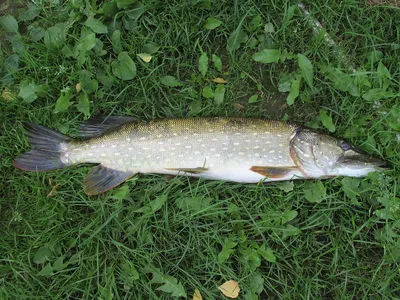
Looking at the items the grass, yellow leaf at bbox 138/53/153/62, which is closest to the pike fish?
the grass

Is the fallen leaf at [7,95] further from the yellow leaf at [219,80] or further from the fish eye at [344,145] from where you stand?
the fish eye at [344,145]

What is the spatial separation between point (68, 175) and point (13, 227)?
1.82 ft

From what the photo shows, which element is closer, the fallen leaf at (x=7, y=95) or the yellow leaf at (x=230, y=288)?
the yellow leaf at (x=230, y=288)

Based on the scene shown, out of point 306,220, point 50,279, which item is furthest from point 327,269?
point 50,279

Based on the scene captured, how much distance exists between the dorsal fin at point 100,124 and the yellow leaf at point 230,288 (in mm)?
1314

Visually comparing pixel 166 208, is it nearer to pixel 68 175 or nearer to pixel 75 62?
pixel 68 175

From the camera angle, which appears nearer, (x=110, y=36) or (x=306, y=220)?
(x=306, y=220)

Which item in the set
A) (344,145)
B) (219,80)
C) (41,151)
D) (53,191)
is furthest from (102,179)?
(344,145)

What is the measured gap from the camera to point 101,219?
268 cm

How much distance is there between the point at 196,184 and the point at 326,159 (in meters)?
0.92

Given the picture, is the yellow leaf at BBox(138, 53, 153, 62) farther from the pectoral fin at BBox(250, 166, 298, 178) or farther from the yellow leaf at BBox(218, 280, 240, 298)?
the yellow leaf at BBox(218, 280, 240, 298)

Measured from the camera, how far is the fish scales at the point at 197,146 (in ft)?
8.61

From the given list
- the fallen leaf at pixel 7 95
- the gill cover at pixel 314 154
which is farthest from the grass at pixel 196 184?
the gill cover at pixel 314 154

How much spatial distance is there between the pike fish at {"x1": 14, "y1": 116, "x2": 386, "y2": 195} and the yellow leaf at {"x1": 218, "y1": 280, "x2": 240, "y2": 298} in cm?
70
